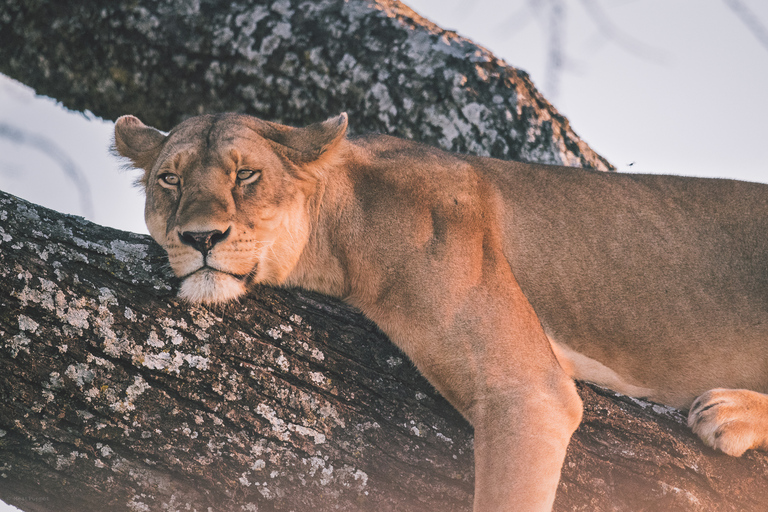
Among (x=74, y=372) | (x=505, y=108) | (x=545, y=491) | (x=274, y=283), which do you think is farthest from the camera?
(x=505, y=108)

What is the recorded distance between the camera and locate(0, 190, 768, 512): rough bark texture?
2238 mm

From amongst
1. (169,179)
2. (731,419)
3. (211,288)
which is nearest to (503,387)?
(731,419)

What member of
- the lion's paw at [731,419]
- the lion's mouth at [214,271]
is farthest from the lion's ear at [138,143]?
the lion's paw at [731,419]

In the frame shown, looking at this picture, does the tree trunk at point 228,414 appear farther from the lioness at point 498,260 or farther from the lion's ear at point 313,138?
Result: the lion's ear at point 313,138

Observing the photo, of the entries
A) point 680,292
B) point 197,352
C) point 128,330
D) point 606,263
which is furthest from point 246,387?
point 680,292

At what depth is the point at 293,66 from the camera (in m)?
4.33

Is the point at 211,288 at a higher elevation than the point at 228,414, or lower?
higher

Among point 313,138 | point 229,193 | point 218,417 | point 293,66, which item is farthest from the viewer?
point 293,66

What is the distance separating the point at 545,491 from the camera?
241cm

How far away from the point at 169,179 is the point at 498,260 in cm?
159

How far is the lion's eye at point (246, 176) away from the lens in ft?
9.67

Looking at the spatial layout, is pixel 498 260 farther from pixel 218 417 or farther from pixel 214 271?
pixel 218 417

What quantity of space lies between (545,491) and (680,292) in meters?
1.35

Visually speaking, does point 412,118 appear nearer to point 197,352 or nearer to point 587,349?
point 587,349
